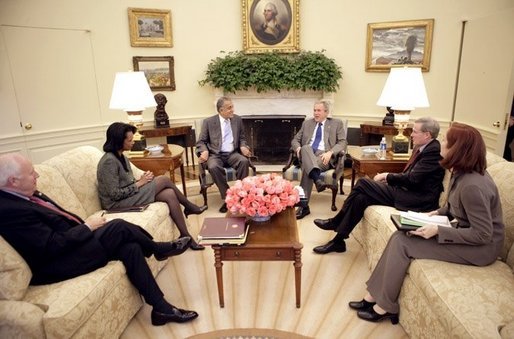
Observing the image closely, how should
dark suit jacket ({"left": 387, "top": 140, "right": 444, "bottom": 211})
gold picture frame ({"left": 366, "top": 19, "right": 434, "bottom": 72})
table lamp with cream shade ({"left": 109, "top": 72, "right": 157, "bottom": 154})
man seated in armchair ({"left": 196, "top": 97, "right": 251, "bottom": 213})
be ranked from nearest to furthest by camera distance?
1. dark suit jacket ({"left": 387, "top": 140, "right": 444, "bottom": 211})
2. table lamp with cream shade ({"left": 109, "top": 72, "right": 157, "bottom": 154})
3. man seated in armchair ({"left": 196, "top": 97, "right": 251, "bottom": 213})
4. gold picture frame ({"left": 366, "top": 19, "right": 434, "bottom": 72})

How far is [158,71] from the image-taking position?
5867 millimetres

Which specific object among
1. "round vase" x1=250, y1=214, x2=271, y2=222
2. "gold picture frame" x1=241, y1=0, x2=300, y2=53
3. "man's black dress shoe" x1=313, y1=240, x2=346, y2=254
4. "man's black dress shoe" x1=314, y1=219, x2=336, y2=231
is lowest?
"man's black dress shoe" x1=313, y1=240, x2=346, y2=254

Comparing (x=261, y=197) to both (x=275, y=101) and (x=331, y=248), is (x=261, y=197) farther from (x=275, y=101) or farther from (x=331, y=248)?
(x=275, y=101)

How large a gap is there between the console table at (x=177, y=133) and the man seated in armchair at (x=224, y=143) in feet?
4.06

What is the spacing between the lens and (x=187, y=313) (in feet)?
8.32

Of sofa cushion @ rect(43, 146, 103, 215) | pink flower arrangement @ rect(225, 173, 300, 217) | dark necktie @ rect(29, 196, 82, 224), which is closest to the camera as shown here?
dark necktie @ rect(29, 196, 82, 224)

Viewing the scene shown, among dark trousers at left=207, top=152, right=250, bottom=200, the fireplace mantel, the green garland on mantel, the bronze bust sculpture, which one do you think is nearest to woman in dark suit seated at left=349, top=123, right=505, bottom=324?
dark trousers at left=207, top=152, right=250, bottom=200

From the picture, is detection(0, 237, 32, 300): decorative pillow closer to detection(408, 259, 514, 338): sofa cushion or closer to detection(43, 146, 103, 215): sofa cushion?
detection(43, 146, 103, 215): sofa cushion

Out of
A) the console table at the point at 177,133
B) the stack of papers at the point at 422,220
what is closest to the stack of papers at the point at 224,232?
the stack of papers at the point at 422,220

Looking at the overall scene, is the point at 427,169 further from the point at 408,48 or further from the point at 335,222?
the point at 408,48

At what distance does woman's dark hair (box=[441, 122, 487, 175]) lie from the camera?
84.3 inches

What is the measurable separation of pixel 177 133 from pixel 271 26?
7.51 ft

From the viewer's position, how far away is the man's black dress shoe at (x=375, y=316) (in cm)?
245

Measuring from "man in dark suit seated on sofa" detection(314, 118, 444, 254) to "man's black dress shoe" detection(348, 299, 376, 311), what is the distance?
0.78 metres
